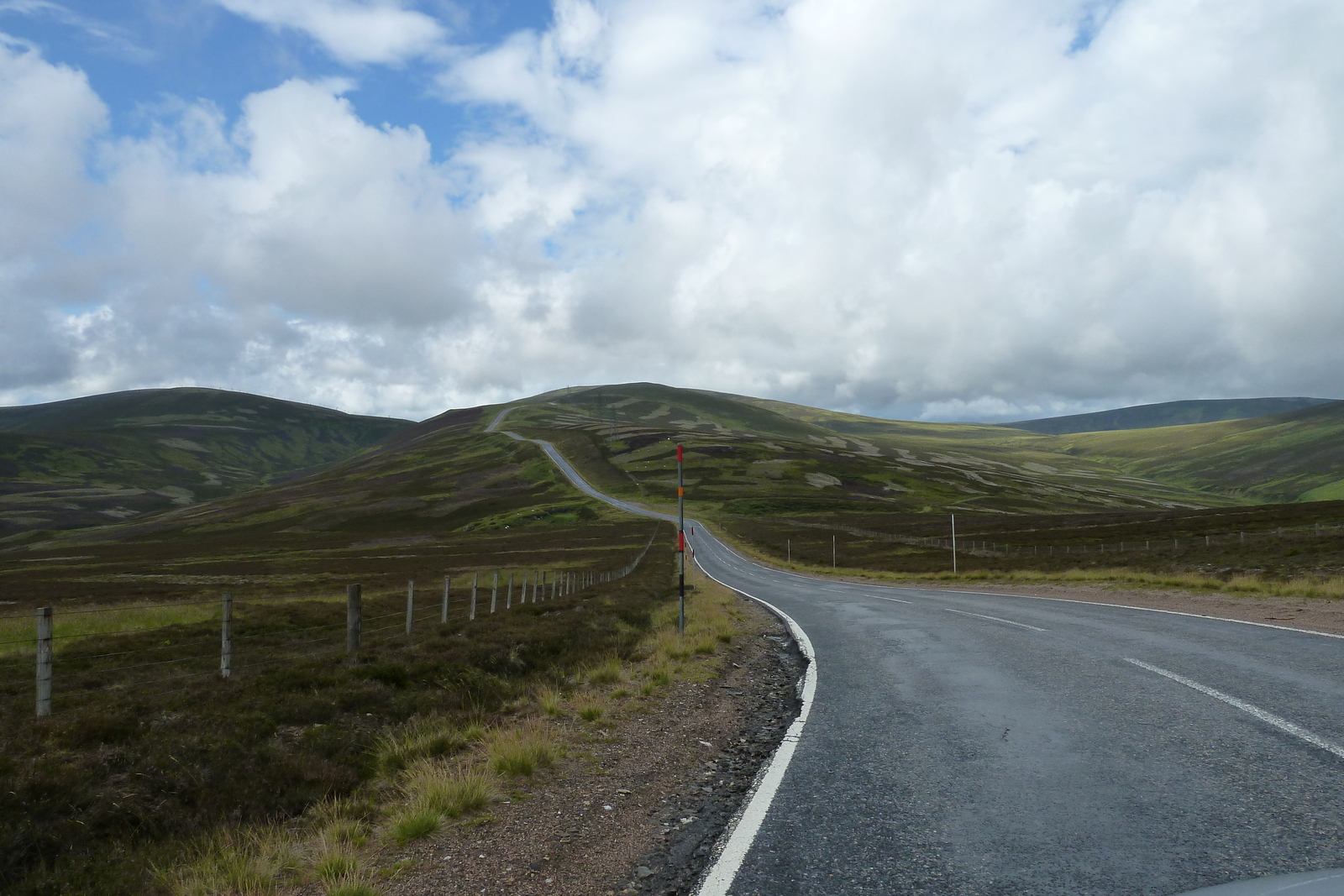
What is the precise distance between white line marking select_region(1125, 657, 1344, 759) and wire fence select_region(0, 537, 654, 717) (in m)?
13.1

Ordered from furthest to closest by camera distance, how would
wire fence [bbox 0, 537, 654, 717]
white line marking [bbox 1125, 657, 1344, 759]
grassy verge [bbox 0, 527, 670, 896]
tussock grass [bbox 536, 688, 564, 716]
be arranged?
1. wire fence [bbox 0, 537, 654, 717]
2. tussock grass [bbox 536, 688, 564, 716]
3. white line marking [bbox 1125, 657, 1344, 759]
4. grassy verge [bbox 0, 527, 670, 896]

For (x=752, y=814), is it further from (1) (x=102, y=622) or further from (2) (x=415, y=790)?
(1) (x=102, y=622)

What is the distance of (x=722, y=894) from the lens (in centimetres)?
443

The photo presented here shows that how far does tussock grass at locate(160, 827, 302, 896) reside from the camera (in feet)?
15.9

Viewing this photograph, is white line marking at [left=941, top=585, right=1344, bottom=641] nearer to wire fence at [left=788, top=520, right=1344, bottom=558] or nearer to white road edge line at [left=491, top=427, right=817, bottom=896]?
white road edge line at [left=491, top=427, right=817, bottom=896]

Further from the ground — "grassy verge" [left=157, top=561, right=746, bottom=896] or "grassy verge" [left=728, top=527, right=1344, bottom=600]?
"grassy verge" [left=157, top=561, right=746, bottom=896]

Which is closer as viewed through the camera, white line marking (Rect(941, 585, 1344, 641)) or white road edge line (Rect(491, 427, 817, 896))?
white road edge line (Rect(491, 427, 817, 896))

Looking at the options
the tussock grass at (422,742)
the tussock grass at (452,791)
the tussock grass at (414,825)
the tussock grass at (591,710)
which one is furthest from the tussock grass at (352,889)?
the tussock grass at (591,710)

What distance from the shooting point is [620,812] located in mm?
6121

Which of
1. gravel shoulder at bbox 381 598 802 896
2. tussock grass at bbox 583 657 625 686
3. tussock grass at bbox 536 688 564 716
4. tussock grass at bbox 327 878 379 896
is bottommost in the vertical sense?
tussock grass at bbox 583 657 625 686

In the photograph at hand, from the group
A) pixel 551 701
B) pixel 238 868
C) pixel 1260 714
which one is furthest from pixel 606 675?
pixel 1260 714

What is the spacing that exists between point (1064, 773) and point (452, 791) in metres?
5.34

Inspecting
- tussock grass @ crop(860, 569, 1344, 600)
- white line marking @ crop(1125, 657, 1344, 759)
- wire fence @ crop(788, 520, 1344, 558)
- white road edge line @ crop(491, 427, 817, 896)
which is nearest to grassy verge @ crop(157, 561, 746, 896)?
white road edge line @ crop(491, 427, 817, 896)

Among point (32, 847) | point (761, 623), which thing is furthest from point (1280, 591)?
point (32, 847)
